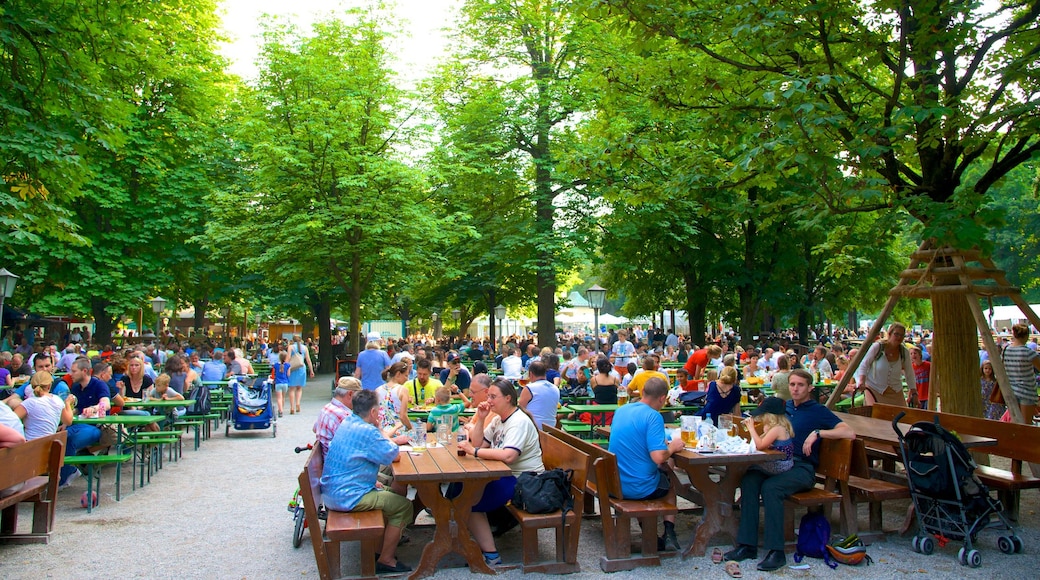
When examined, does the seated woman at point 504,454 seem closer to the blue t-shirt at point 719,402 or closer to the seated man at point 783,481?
the seated man at point 783,481

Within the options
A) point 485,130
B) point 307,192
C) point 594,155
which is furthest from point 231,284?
point 594,155

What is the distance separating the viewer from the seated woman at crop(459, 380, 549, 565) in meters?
5.90

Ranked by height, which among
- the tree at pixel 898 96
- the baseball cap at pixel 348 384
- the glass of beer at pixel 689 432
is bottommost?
the glass of beer at pixel 689 432

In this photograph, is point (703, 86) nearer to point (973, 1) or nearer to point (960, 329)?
point (973, 1)

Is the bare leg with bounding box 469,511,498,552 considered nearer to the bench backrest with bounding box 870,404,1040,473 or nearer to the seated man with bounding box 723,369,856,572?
the seated man with bounding box 723,369,856,572

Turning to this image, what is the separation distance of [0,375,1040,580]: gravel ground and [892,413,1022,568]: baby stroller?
144 millimetres

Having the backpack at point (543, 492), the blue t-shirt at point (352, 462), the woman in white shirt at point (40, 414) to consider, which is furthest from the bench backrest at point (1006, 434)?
the woman in white shirt at point (40, 414)

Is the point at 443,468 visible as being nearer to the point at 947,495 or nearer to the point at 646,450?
the point at 646,450

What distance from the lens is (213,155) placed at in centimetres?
2550

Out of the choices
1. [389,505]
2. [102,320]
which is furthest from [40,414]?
[102,320]

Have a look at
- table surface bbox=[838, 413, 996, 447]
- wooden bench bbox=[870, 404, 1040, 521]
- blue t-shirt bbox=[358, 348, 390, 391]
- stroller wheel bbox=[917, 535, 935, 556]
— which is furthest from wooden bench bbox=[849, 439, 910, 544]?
blue t-shirt bbox=[358, 348, 390, 391]

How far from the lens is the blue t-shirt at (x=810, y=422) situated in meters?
6.37

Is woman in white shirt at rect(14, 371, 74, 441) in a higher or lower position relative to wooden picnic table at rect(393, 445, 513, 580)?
higher

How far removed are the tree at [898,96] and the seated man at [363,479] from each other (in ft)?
14.0
